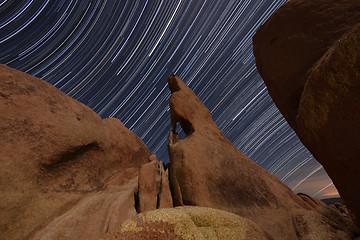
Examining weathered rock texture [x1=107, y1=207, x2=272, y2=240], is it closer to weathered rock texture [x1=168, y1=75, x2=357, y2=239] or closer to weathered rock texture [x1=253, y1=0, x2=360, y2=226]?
weathered rock texture [x1=168, y1=75, x2=357, y2=239]

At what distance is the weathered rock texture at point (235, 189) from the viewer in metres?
5.18

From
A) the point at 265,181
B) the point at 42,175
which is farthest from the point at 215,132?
the point at 42,175

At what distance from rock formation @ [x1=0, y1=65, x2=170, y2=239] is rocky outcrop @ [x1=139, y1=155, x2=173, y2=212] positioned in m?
0.31

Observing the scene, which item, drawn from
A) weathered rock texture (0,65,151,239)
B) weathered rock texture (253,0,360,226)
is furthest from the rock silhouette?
weathered rock texture (253,0,360,226)

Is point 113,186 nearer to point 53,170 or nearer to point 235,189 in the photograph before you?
point 53,170

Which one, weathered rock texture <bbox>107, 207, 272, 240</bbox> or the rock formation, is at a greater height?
the rock formation

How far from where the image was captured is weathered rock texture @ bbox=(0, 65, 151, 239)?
3.33m

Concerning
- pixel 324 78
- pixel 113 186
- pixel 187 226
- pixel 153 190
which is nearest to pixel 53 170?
pixel 113 186

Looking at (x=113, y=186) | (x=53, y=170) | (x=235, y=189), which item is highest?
(x=53, y=170)

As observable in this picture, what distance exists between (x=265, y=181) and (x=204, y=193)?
2.88 meters

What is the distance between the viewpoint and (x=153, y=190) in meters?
5.50

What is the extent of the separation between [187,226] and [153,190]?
2732mm

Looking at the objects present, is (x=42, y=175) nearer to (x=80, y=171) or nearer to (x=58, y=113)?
(x=80, y=171)

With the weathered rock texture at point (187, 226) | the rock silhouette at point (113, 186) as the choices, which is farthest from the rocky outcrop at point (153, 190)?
the weathered rock texture at point (187, 226)
